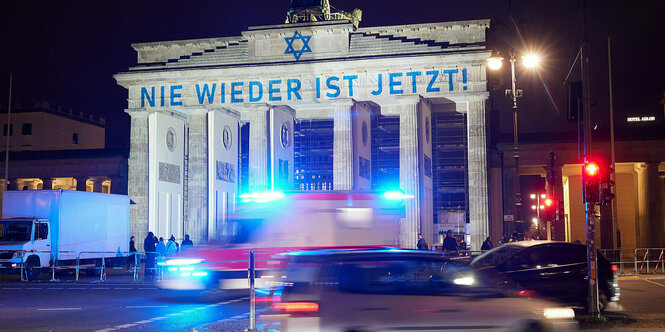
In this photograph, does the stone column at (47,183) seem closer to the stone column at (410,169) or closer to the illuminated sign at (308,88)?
the illuminated sign at (308,88)

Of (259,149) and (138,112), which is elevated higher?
(138,112)

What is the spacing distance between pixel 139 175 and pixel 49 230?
54.6ft

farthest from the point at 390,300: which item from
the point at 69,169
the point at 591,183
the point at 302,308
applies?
the point at 69,169

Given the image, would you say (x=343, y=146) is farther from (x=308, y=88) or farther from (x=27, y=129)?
(x=27, y=129)

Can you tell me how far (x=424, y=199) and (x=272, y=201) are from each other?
25948 millimetres

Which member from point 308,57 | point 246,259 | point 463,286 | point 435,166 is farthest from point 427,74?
point 463,286

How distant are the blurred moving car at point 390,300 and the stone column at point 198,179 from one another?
119 feet

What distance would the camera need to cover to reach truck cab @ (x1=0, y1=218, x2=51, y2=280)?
2830cm

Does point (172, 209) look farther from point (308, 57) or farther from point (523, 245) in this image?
point (523, 245)

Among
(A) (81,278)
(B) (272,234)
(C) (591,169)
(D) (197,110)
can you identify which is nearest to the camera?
(C) (591,169)

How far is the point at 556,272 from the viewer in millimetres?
16531

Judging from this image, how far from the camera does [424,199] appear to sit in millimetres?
44219

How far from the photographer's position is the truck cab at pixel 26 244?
28.3 metres

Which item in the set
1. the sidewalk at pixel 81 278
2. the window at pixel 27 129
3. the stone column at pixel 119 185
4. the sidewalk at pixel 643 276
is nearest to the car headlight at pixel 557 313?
the sidewalk at pixel 643 276
